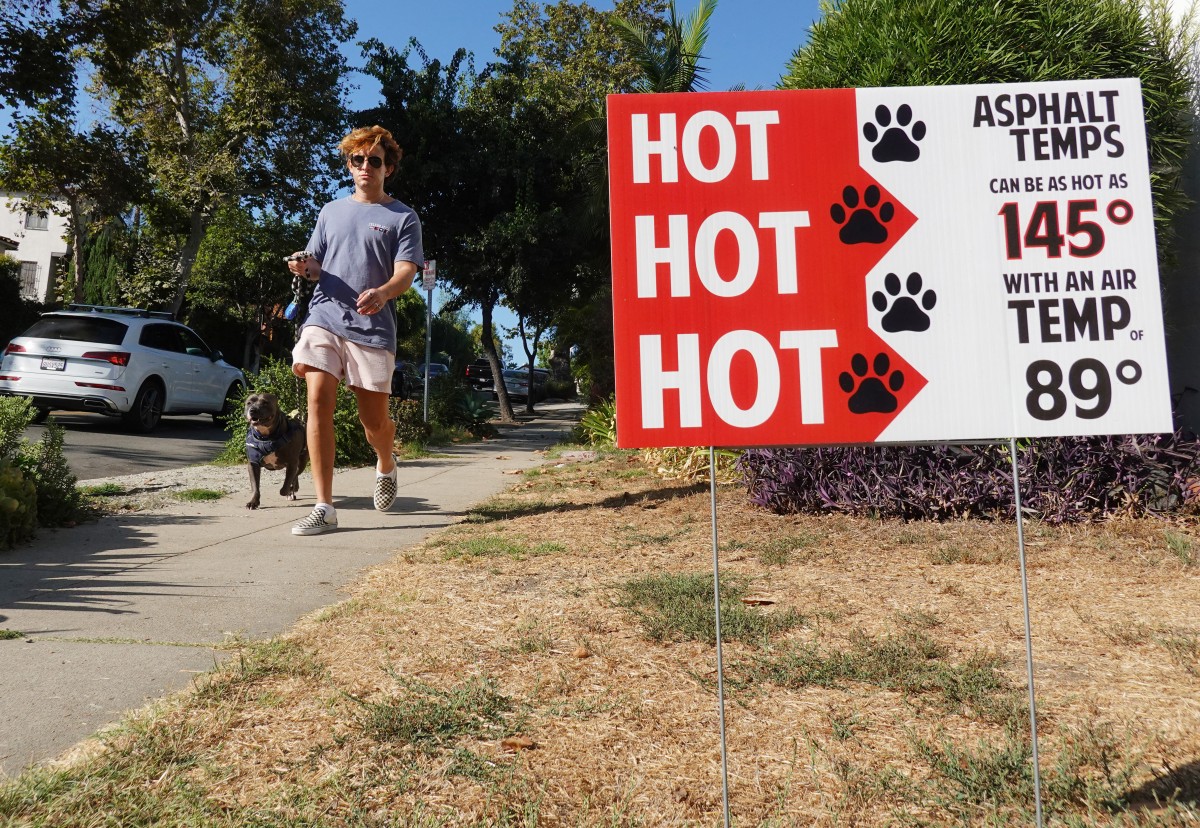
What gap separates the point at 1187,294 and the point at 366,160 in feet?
17.2

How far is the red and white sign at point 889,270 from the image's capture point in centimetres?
195

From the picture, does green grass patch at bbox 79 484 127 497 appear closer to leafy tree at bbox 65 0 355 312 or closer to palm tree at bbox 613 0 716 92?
palm tree at bbox 613 0 716 92

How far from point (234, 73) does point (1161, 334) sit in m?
27.4

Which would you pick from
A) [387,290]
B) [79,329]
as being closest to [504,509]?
[387,290]

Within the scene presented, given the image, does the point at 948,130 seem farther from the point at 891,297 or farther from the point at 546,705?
the point at 546,705

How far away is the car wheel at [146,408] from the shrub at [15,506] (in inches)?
333

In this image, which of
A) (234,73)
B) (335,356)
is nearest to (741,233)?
(335,356)

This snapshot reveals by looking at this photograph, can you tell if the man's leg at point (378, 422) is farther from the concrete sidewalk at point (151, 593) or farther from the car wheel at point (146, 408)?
the car wheel at point (146, 408)

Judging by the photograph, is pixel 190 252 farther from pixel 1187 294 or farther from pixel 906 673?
pixel 906 673

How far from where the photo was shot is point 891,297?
6.53ft

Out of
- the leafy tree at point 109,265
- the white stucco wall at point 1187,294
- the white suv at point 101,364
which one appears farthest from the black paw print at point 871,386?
the leafy tree at point 109,265

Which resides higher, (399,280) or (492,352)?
(492,352)

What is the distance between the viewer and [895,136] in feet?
6.72

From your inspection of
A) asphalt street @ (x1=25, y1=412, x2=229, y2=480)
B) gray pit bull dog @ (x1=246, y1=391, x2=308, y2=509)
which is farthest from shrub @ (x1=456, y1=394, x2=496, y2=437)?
gray pit bull dog @ (x1=246, y1=391, x2=308, y2=509)
